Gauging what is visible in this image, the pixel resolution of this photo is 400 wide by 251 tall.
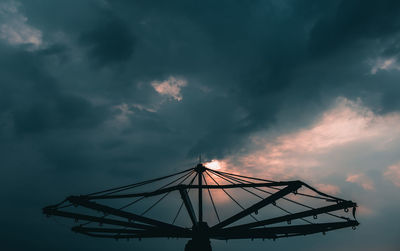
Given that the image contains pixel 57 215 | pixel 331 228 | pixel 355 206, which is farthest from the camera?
pixel 331 228

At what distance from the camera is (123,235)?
18188 millimetres

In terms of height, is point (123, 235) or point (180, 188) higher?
point (180, 188)

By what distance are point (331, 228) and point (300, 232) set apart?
1841mm

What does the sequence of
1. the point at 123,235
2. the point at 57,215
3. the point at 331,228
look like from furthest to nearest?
the point at 123,235, the point at 331,228, the point at 57,215

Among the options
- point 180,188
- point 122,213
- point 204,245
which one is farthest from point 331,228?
point 122,213

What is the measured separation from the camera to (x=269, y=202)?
13695 mm

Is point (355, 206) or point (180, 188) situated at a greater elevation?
point (180, 188)

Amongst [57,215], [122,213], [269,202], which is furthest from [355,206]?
[57,215]

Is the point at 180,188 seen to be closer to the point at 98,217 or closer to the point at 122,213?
the point at 122,213

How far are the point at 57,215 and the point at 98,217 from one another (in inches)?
81.2

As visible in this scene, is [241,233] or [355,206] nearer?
[355,206]

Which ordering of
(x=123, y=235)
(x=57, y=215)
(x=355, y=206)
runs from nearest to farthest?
(x=355, y=206), (x=57, y=215), (x=123, y=235)

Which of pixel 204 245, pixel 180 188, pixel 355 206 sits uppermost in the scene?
pixel 180 188

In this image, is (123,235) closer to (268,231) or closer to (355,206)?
(268,231)
